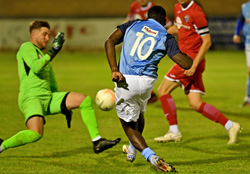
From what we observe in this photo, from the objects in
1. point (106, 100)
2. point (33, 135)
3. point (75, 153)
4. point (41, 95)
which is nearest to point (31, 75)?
point (41, 95)

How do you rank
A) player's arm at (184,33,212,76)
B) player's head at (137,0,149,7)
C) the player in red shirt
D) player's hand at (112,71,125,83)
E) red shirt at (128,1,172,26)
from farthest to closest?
red shirt at (128,1,172,26)
player's head at (137,0,149,7)
the player in red shirt
player's arm at (184,33,212,76)
player's hand at (112,71,125,83)

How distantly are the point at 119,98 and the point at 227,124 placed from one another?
2501mm

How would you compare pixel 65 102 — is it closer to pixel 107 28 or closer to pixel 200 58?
pixel 200 58

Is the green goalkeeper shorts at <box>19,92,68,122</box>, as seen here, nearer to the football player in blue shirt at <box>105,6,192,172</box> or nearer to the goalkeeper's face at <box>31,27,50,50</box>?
the goalkeeper's face at <box>31,27,50,50</box>

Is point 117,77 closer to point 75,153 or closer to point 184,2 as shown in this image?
point 75,153

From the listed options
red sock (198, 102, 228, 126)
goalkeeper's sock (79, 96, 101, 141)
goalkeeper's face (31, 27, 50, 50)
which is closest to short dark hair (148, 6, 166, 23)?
goalkeeper's sock (79, 96, 101, 141)

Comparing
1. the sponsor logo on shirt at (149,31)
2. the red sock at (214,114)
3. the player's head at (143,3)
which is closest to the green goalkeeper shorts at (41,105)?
the sponsor logo on shirt at (149,31)

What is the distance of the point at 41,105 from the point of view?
6535 millimetres

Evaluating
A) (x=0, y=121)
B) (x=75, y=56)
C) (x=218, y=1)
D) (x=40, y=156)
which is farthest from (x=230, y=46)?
(x=40, y=156)

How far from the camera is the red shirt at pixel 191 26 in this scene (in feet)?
25.8

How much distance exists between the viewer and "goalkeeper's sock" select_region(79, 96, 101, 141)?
6.52m

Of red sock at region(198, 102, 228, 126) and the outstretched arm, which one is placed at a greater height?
the outstretched arm

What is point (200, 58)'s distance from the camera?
25.3ft

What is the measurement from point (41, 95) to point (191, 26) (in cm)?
267
